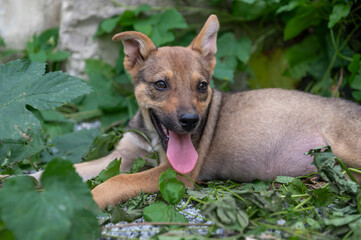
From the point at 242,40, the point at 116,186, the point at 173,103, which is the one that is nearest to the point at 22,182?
the point at 116,186

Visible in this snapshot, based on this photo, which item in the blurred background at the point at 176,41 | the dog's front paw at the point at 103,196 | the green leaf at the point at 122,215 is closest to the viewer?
the green leaf at the point at 122,215

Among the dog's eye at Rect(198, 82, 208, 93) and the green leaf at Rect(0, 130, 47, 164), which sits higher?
the dog's eye at Rect(198, 82, 208, 93)

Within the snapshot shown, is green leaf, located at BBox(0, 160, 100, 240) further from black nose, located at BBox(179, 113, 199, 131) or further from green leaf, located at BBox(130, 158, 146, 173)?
green leaf, located at BBox(130, 158, 146, 173)

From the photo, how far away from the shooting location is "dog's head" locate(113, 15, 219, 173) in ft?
14.0

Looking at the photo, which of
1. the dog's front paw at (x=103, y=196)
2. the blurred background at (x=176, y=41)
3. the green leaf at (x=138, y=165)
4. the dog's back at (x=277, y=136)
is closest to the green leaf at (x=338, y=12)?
the blurred background at (x=176, y=41)

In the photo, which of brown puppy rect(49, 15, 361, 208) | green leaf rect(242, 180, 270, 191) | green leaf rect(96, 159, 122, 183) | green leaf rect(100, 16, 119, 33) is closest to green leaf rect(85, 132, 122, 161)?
brown puppy rect(49, 15, 361, 208)

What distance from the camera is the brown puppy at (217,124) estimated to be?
441 centimetres

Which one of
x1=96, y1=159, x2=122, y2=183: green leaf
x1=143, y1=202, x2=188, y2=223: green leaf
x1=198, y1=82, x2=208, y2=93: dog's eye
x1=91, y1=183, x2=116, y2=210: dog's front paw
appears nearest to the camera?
x1=143, y1=202, x2=188, y2=223: green leaf

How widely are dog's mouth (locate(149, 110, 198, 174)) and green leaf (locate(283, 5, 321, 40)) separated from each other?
344 cm

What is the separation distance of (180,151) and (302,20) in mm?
3827

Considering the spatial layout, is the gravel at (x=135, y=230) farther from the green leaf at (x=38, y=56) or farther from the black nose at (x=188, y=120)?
the green leaf at (x=38, y=56)

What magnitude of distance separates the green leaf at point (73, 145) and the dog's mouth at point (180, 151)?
1.73 meters

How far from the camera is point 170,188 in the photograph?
12.1ft

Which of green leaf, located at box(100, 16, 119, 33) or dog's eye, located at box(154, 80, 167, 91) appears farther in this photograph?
green leaf, located at box(100, 16, 119, 33)
